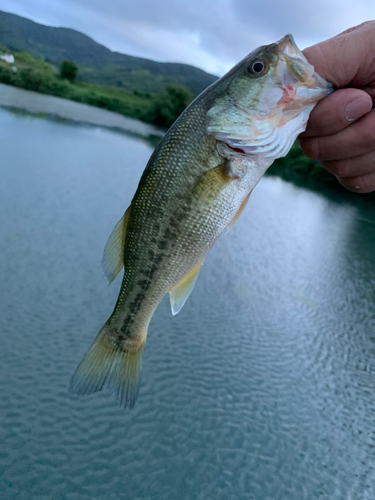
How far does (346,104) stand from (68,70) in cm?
3398

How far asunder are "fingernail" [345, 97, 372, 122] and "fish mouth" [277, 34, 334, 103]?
0.10 metres

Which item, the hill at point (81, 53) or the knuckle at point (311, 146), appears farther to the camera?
Result: the hill at point (81, 53)

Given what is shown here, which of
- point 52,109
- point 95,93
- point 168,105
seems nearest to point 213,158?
point 52,109

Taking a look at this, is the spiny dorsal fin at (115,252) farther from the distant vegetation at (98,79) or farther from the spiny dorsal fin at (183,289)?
the distant vegetation at (98,79)

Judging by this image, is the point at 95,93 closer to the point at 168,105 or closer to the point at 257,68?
the point at 168,105

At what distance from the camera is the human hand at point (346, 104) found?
3.66 feet

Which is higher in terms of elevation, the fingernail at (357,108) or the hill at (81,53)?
the hill at (81,53)

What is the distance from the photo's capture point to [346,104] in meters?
1.13

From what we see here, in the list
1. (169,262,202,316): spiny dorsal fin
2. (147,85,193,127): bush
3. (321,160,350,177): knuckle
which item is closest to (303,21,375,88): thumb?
(321,160,350,177): knuckle

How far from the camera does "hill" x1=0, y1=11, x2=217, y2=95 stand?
14656 millimetres

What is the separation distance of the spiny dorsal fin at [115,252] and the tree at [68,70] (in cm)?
3275

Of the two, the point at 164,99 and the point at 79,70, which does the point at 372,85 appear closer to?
the point at 164,99

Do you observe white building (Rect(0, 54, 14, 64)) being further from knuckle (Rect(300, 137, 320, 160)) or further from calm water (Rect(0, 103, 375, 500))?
knuckle (Rect(300, 137, 320, 160))

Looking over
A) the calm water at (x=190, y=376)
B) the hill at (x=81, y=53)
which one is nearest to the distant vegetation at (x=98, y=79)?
the hill at (x=81, y=53)
